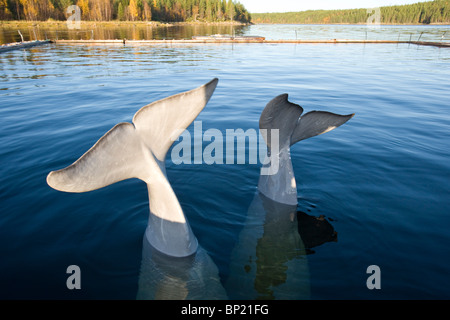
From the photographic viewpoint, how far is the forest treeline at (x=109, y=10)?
93750mm

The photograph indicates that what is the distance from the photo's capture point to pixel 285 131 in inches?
209

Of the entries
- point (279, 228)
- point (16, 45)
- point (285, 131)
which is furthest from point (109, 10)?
point (279, 228)

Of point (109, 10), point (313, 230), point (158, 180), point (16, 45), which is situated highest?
point (109, 10)

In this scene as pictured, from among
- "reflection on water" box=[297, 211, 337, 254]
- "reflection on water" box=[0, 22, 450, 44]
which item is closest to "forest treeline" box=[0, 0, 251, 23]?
"reflection on water" box=[0, 22, 450, 44]

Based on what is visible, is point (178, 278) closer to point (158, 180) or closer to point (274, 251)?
point (158, 180)

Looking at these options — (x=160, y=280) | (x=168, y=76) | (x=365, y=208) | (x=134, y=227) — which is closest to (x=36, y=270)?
(x=134, y=227)

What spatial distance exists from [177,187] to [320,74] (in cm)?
1964

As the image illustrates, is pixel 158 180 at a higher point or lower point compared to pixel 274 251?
higher

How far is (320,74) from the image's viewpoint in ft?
75.0

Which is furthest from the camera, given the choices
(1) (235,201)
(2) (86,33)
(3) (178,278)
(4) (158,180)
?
(2) (86,33)

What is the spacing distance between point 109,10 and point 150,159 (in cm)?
13007

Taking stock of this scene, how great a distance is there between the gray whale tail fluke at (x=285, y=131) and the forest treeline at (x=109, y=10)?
4596 inches

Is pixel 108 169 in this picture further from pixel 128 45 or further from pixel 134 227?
pixel 128 45

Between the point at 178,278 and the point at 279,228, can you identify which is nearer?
the point at 178,278
